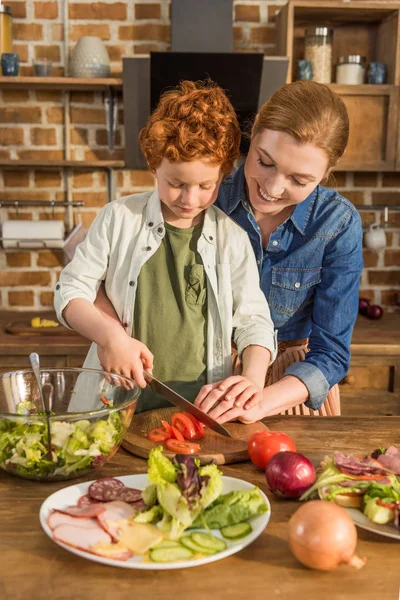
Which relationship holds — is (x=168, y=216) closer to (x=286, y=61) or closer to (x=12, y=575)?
(x=12, y=575)

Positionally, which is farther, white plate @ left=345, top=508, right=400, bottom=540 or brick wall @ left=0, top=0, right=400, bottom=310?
brick wall @ left=0, top=0, right=400, bottom=310

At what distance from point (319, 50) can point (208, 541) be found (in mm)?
2341

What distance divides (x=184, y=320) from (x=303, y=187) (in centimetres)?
39

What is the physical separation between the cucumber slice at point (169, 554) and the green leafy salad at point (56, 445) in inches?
9.3

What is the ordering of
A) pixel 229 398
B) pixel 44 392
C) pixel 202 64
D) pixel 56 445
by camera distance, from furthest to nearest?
pixel 202 64, pixel 229 398, pixel 44 392, pixel 56 445

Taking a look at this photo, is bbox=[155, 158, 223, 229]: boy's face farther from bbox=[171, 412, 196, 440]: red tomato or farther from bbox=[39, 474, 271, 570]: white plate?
bbox=[39, 474, 271, 570]: white plate

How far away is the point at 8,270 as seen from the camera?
301 centimetres

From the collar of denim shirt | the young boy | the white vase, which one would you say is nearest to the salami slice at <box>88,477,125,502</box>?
the young boy

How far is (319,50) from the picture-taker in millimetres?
2717

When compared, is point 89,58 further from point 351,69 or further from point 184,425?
point 184,425

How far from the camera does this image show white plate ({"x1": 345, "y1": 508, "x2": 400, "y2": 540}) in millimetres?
857

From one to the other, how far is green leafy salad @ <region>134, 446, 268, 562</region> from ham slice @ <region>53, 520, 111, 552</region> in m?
0.05

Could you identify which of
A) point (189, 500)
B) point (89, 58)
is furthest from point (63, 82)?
point (189, 500)

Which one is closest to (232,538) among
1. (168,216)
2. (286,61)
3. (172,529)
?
(172,529)
